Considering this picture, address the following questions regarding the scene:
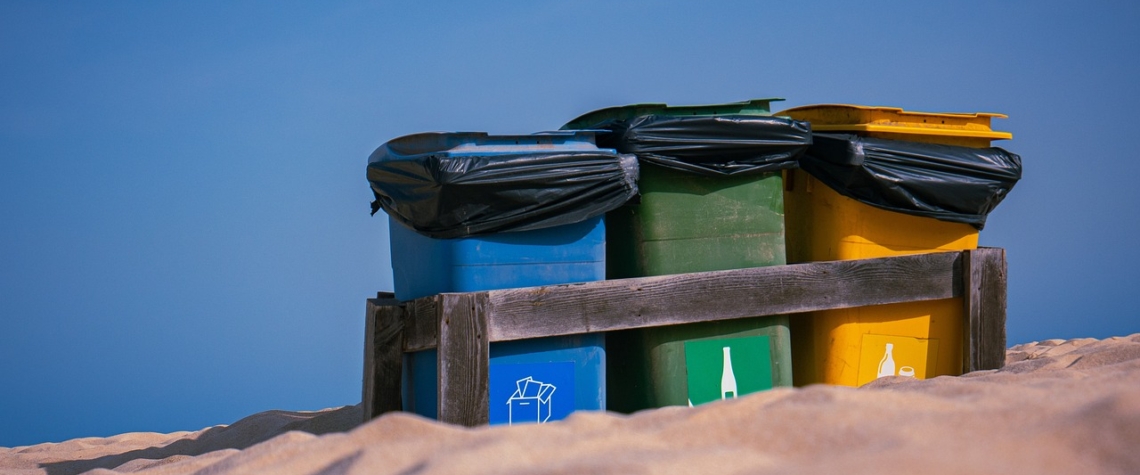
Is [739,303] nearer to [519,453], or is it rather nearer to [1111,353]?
[1111,353]

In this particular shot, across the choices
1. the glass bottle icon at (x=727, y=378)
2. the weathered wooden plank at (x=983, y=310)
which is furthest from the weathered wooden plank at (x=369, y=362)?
the weathered wooden plank at (x=983, y=310)

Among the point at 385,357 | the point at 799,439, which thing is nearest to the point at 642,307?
the point at 385,357

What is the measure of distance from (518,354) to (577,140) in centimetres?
90

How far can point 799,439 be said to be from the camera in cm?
191

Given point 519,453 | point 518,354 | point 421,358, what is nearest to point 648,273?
point 518,354

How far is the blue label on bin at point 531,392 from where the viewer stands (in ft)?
12.3

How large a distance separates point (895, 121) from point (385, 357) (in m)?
2.60

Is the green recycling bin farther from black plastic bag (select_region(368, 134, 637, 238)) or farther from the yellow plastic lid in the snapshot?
the yellow plastic lid

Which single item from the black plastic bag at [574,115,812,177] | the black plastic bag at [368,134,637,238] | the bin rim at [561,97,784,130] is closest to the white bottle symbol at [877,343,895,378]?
the black plastic bag at [574,115,812,177]

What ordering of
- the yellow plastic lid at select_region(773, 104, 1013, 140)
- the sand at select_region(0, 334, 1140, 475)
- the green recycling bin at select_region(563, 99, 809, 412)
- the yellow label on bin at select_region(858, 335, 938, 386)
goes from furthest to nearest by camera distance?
the yellow plastic lid at select_region(773, 104, 1013, 140) < the yellow label on bin at select_region(858, 335, 938, 386) < the green recycling bin at select_region(563, 99, 809, 412) < the sand at select_region(0, 334, 1140, 475)

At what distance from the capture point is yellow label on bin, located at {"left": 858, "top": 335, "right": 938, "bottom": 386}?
4.38m

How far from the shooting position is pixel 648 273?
4.07m

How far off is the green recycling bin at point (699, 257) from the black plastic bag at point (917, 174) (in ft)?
0.98

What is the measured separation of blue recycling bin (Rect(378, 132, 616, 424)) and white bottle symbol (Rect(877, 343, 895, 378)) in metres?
1.37
